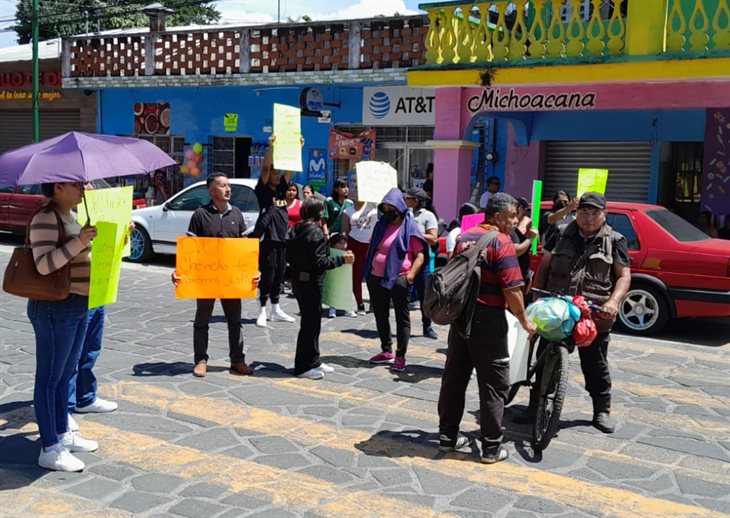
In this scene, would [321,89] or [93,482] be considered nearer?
[93,482]

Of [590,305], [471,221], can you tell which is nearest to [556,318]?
[590,305]

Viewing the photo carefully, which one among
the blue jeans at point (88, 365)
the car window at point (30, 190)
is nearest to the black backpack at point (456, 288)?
the blue jeans at point (88, 365)

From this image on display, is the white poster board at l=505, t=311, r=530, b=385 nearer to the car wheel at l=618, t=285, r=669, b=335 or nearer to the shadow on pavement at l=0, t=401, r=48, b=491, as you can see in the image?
the shadow on pavement at l=0, t=401, r=48, b=491

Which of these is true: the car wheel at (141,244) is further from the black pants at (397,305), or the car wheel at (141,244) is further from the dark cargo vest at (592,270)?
the dark cargo vest at (592,270)

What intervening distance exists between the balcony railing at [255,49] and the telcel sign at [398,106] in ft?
2.56

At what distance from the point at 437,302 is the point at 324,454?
1.29 metres

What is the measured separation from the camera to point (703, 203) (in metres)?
14.6

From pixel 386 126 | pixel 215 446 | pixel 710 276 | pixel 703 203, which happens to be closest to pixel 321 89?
pixel 386 126

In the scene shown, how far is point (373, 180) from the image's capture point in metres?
9.05

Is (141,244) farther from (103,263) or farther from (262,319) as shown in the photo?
(103,263)

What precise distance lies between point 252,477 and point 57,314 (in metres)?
1.53

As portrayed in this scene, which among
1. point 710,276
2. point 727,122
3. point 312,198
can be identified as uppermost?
point 727,122

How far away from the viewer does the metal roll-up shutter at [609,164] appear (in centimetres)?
1550

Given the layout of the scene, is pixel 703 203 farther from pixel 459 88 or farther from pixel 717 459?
pixel 717 459
